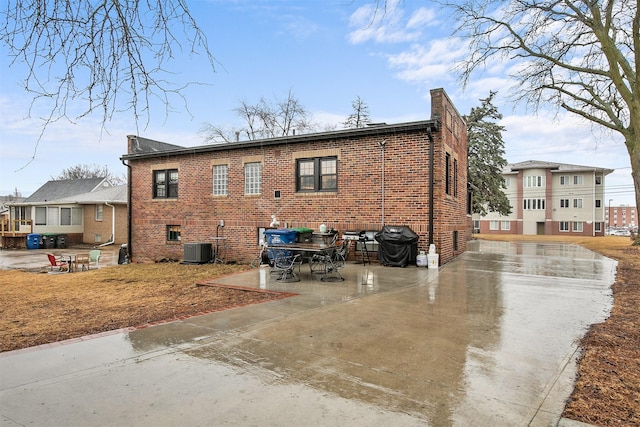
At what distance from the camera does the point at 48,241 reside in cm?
2948

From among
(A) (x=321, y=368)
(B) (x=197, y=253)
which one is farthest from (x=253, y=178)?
(A) (x=321, y=368)

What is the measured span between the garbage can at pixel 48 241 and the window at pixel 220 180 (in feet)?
72.7

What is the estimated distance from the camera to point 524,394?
325 centimetres

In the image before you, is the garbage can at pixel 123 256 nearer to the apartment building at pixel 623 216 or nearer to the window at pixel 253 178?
the window at pixel 253 178

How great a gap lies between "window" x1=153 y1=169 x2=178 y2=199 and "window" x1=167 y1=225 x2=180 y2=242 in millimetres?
1382

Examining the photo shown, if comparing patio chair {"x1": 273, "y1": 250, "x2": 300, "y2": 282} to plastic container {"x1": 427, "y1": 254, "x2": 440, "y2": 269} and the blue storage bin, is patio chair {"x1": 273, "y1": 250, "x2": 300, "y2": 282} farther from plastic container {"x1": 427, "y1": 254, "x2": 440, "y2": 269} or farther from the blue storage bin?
plastic container {"x1": 427, "y1": 254, "x2": 440, "y2": 269}

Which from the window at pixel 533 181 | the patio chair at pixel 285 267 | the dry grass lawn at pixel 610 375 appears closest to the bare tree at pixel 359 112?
the window at pixel 533 181

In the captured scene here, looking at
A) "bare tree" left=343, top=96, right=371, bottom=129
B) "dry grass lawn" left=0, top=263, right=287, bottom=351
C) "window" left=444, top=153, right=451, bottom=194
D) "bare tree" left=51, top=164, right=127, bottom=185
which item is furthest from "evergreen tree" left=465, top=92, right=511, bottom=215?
"bare tree" left=51, top=164, right=127, bottom=185

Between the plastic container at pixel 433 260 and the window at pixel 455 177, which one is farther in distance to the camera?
the window at pixel 455 177

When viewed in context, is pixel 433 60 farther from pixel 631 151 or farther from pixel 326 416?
pixel 631 151

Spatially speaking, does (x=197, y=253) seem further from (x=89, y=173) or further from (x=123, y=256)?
(x=89, y=173)

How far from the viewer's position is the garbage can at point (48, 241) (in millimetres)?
29375

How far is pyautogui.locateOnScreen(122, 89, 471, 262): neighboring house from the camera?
1169cm

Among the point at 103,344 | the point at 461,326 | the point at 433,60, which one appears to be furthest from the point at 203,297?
the point at 433,60
